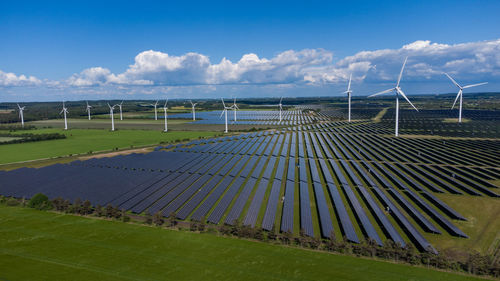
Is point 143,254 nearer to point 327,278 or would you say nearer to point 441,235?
point 327,278

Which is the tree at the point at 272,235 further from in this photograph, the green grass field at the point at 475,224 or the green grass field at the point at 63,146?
the green grass field at the point at 63,146

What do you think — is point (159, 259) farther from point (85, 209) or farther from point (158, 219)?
point (85, 209)

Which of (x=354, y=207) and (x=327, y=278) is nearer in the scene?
(x=327, y=278)

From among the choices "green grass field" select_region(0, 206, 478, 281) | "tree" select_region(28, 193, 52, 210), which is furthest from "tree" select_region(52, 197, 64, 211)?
"green grass field" select_region(0, 206, 478, 281)

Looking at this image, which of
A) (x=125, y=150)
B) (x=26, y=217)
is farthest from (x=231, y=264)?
(x=125, y=150)

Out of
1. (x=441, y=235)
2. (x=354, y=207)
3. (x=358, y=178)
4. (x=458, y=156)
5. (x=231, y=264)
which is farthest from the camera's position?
(x=458, y=156)

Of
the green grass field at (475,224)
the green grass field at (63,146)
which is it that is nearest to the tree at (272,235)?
the green grass field at (475,224)
